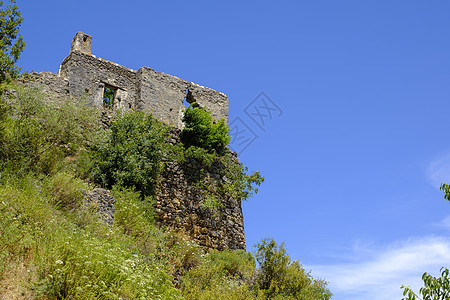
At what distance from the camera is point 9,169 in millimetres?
9852

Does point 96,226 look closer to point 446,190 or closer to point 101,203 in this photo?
point 101,203

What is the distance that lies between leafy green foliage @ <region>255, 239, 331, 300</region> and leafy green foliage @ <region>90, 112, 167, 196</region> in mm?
3935

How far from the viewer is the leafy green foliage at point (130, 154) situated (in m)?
12.4

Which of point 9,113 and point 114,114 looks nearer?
point 9,113

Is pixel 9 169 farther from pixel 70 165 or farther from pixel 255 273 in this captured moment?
pixel 255 273

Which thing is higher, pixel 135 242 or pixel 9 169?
pixel 9 169

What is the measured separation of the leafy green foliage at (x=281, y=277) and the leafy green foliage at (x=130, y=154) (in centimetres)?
394

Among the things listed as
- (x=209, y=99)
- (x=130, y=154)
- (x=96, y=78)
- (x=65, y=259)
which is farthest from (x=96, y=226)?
(x=209, y=99)

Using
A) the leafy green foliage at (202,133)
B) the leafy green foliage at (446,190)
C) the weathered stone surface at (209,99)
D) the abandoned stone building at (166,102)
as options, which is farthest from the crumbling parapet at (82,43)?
the leafy green foliage at (446,190)

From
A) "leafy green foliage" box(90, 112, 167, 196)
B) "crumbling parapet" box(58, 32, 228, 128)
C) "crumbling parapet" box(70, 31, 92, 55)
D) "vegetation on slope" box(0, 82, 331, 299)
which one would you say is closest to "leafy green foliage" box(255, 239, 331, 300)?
"vegetation on slope" box(0, 82, 331, 299)

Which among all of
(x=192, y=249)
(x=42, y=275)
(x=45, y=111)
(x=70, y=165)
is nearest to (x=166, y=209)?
(x=192, y=249)

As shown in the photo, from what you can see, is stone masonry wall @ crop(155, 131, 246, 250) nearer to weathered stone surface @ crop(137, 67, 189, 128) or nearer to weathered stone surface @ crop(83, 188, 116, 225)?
weathered stone surface @ crop(83, 188, 116, 225)

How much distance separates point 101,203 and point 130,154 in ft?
9.37

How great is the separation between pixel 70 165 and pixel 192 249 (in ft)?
12.9
